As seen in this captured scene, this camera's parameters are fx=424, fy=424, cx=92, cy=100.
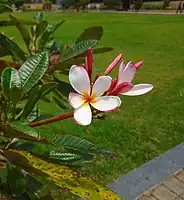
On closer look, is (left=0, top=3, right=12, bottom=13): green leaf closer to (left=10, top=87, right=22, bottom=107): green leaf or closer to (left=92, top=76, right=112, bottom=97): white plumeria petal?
(left=10, top=87, right=22, bottom=107): green leaf

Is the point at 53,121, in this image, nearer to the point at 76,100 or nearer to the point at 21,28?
the point at 76,100

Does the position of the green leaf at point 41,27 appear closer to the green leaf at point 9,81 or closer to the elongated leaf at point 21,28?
the elongated leaf at point 21,28

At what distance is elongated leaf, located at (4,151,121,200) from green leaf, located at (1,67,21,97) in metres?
0.13

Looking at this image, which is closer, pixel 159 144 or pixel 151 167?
pixel 151 167

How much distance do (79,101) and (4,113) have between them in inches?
10.9

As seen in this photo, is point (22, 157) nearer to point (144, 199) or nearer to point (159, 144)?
point (144, 199)

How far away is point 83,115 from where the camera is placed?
67 cm

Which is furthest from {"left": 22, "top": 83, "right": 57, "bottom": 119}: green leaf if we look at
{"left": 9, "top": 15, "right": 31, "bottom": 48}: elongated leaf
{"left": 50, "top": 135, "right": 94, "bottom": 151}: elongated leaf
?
{"left": 9, "top": 15, "right": 31, "bottom": 48}: elongated leaf

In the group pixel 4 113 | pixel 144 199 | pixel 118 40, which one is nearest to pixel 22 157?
pixel 4 113

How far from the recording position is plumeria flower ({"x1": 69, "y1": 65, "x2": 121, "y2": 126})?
0.67 meters

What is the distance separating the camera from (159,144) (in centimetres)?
381

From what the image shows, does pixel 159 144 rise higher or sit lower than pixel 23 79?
lower

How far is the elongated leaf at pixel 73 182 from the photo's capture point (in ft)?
2.23

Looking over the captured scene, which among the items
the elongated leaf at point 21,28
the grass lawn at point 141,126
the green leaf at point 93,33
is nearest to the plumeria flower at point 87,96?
the green leaf at point 93,33
